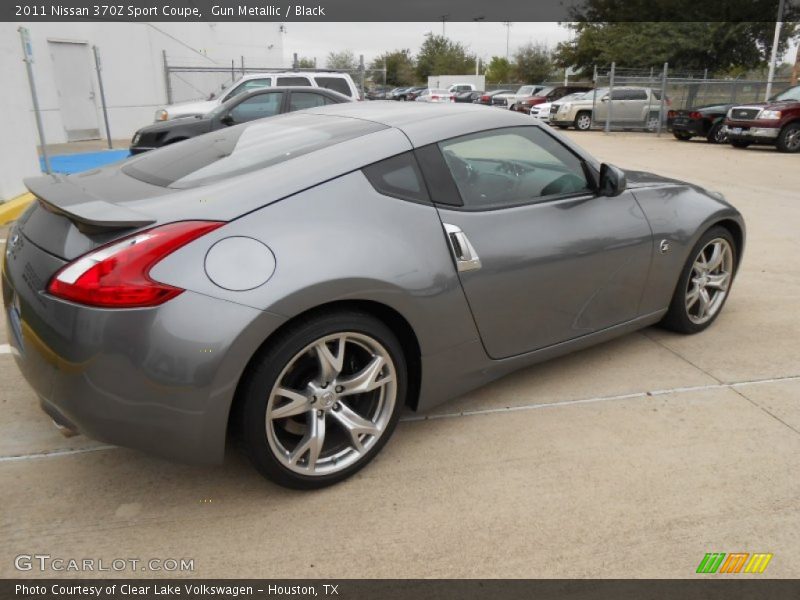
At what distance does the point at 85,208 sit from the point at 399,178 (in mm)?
1198

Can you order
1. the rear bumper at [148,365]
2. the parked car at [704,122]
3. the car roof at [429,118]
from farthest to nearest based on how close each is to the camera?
the parked car at [704,122] → the car roof at [429,118] → the rear bumper at [148,365]

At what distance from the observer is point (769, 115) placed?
15094 millimetres

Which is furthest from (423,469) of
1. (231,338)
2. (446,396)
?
(231,338)

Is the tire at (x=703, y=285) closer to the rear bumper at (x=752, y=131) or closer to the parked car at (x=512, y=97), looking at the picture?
the rear bumper at (x=752, y=131)

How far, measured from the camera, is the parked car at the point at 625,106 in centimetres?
2238

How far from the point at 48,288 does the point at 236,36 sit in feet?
110

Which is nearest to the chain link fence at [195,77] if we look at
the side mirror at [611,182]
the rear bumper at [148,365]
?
the side mirror at [611,182]

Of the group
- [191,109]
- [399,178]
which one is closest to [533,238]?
[399,178]

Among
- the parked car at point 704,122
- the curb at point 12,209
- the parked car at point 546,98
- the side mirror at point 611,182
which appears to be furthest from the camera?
the parked car at point 546,98

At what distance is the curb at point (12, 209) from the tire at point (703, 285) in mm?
6822

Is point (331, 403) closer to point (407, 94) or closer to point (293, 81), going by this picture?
point (293, 81)

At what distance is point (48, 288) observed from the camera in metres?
2.11

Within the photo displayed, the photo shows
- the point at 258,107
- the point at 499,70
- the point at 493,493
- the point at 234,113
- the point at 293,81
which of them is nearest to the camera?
the point at 493,493

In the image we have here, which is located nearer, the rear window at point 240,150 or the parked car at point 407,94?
the rear window at point 240,150
